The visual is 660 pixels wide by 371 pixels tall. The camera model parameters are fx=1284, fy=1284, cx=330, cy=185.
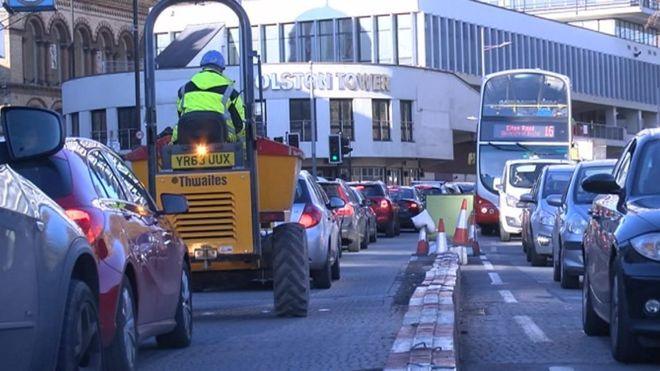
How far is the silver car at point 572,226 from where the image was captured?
15820mm

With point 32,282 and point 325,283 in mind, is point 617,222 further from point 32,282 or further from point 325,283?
point 325,283

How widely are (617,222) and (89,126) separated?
63838 millimetres

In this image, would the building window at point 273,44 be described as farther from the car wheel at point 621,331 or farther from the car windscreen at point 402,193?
the car wheel at point 621,331

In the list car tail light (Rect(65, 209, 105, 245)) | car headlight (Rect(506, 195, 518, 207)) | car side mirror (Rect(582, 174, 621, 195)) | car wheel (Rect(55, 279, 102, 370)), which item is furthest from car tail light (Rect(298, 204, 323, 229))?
car headlight (Rect(506, 195, 518, 207))

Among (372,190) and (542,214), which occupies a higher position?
(372,190)

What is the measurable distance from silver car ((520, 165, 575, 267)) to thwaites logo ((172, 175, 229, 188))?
8.45 m

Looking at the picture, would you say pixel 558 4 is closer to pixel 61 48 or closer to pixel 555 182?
pixel 61 48

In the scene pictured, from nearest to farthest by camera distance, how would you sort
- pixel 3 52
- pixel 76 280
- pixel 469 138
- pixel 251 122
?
pixel 76 280 < pixel 251 122 < pixel 3 52 < pixel 469 138

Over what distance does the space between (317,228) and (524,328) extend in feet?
18.7

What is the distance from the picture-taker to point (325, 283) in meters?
17.0

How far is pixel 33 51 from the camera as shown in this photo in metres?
64.2

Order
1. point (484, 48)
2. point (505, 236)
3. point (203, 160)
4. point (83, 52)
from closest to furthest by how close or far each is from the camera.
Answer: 1. point (203, 160)
2. point (505, 236)
3. point (83, 52)
4. point (484, 48)

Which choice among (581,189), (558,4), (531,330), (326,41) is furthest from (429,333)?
(558,4)

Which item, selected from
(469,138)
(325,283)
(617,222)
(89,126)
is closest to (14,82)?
(89,126)
